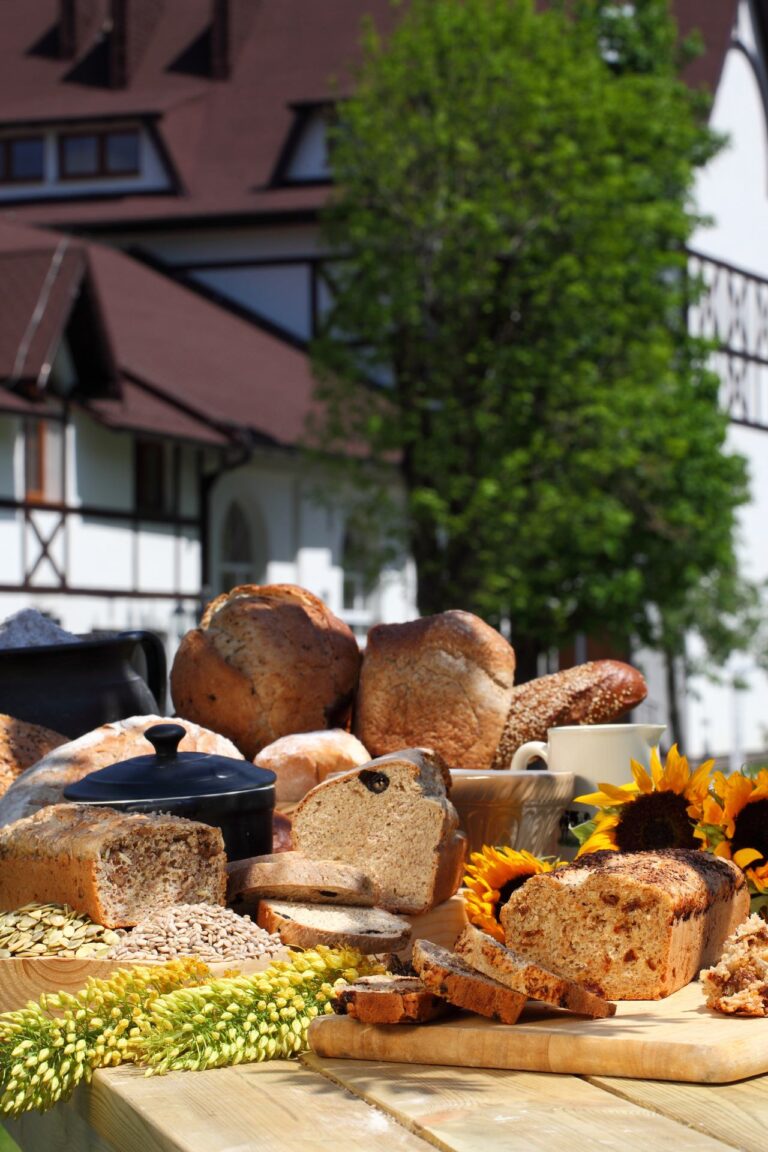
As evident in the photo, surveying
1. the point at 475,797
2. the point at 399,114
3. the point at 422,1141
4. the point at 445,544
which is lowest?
the point at 422,1141

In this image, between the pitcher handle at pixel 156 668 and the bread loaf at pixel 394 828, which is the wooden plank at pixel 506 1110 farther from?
the pitcher handle at pixel 156 668

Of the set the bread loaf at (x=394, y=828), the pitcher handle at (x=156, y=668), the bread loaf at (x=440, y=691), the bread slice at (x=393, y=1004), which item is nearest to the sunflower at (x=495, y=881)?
the bread loaf at (x=394, y=828)

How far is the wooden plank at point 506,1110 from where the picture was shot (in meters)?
1.97

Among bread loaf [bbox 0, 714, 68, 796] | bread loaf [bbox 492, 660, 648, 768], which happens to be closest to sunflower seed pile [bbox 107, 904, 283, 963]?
bread loaf [bbox 0, 714, 68, 796]

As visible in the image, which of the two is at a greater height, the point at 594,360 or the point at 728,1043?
the point at 594,360

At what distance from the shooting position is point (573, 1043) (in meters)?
2.26

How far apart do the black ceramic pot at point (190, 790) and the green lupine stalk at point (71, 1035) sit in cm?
64

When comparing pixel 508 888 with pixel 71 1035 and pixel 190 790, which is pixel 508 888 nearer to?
pixel 190 790

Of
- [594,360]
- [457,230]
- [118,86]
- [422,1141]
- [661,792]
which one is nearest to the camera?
[422,1141]

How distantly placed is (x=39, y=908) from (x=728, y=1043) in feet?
4.39

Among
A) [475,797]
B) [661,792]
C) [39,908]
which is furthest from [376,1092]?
[475,797]

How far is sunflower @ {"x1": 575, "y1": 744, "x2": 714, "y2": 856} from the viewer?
10.6 feet

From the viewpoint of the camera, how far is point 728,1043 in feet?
7.34

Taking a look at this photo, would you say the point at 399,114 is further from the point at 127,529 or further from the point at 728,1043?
the point at 728,1043
